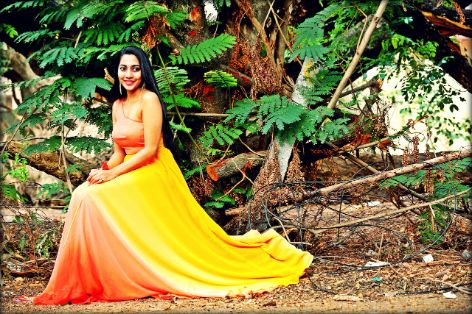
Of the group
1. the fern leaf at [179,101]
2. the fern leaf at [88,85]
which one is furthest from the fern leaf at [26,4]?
the fern leaf at [179,101]

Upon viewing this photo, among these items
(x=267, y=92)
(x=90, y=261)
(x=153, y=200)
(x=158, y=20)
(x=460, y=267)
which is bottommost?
(x=460, y=267)

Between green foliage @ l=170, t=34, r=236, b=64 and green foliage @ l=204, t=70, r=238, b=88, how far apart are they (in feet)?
0.59

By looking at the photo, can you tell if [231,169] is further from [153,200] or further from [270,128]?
[153,200]

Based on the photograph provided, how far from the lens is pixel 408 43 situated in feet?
29.6

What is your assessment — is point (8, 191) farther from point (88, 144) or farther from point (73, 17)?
point (73, 17)

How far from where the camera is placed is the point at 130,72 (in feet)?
17.6

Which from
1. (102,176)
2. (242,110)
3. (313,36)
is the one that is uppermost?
(313,36)

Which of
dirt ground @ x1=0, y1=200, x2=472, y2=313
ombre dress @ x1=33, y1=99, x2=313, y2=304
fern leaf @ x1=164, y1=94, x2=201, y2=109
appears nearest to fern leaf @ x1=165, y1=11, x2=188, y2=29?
fern leaf @ x1=164, y1=94, x2=201, y2=109

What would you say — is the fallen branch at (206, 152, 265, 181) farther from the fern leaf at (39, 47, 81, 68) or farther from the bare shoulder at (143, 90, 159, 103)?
the fern leaf at (39, 47, 81, 68)

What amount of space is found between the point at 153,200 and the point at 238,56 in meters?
2.38

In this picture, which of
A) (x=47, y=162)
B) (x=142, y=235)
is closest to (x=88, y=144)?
(x=47, y=162)

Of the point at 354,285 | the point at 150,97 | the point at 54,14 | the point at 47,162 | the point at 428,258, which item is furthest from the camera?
the point at 47,162

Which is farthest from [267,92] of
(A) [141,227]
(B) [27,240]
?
(B) [27,240]

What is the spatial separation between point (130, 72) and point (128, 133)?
1.59 feet
